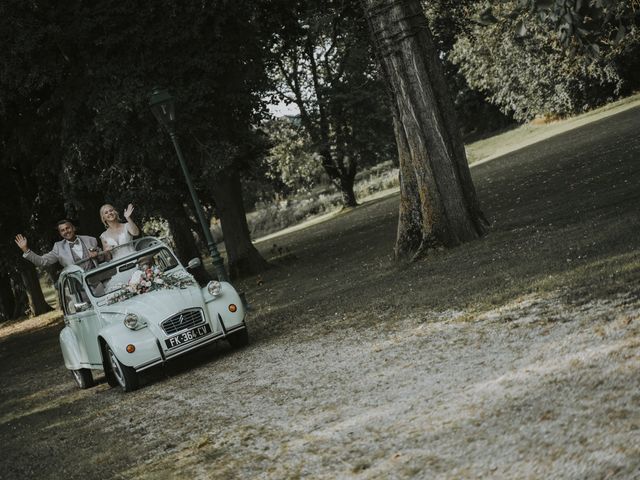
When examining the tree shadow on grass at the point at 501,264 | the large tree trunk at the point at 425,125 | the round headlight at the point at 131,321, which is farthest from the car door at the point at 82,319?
the large tree trunk at the point at 425,125

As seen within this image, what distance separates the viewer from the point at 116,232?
12.7 meters

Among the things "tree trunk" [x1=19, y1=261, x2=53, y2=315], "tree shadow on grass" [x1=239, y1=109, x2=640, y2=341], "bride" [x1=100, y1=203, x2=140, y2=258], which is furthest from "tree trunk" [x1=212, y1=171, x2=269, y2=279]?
"tree trunk" [x1=19, y1=261, x2=53, y2=315]

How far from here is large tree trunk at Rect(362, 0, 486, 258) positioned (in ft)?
49.3

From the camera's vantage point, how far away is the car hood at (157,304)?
35.2 ft

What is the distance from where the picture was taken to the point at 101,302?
11555mm

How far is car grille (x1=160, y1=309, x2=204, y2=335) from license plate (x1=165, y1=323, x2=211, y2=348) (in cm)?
7

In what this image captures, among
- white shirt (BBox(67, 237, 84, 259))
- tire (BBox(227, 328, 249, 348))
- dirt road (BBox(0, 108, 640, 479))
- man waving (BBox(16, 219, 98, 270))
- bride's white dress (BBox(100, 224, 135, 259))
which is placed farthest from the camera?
white shirt (BBox(67, 237, 84, 259))

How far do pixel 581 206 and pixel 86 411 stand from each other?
9.91 meters

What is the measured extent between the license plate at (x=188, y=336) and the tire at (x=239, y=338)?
0.70 m

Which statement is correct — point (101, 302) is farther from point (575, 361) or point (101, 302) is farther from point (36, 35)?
point (36, 35)

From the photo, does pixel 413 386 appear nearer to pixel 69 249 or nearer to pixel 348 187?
pixel 69 249

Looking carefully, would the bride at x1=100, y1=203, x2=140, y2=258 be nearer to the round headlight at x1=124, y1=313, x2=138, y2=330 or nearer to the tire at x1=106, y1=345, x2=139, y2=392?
the tire at x1=106, y1=345, x2=139, y2=392

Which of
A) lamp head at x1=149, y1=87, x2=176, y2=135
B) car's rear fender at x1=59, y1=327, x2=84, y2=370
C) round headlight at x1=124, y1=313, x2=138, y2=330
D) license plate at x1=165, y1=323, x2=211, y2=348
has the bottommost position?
license plate at x1=165, y1=323, x2=211, y2=348

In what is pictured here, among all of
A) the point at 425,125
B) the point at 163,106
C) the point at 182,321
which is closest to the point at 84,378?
the point at 182,321
